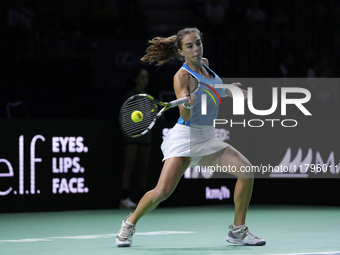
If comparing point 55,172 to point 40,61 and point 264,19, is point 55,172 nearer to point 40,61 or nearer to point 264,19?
point 40,61

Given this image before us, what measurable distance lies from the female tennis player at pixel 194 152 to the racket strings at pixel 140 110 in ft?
0.80

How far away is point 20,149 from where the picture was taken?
26.2 feet

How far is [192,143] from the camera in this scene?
5.11 meters

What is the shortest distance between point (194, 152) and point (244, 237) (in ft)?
2.69

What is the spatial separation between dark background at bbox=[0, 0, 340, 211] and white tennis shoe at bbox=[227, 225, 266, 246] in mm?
3592

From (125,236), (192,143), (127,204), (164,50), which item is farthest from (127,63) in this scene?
(125,236)

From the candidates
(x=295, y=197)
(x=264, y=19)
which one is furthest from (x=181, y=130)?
(x=264, y=19)

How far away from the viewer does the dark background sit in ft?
28.4

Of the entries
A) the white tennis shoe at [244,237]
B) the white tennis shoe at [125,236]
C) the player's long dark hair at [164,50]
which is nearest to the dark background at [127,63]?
the player's long dark hair at [164,50]

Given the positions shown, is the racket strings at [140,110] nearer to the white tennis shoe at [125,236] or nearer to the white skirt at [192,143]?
the white skirt at [192,143]

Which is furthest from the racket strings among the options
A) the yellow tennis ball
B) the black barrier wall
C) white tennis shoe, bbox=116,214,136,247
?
the black barrier wall

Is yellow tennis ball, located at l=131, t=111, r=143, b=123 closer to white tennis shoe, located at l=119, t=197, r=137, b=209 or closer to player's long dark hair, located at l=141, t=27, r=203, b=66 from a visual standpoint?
player's long dark hair, located at l=141, t=27, r=203, b=66

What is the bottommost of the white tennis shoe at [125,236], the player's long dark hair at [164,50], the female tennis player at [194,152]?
the white tennis shoe at [125,236]

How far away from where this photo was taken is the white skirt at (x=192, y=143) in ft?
16.7
